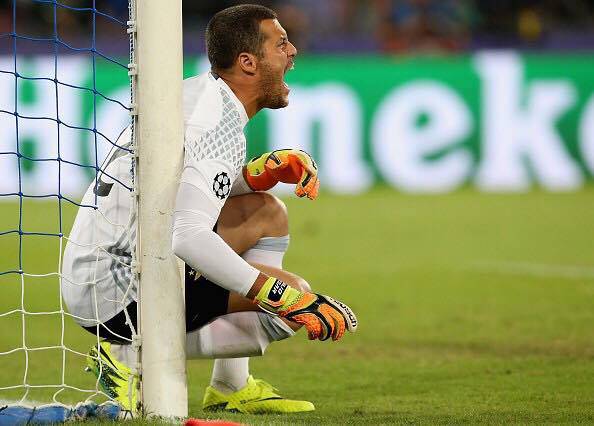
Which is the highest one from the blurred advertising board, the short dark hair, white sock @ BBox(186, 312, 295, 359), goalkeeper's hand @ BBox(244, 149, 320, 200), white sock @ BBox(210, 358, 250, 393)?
the blurred advertising board

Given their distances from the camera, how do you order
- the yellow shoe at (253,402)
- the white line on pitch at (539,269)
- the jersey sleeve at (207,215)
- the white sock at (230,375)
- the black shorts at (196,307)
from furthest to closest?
the white line on pitch at (539,269)
the white sock at (230,375)
the yellow shoe at (253,402)
the black shorts at (196,307)
the jersey sleeve at (207,215)

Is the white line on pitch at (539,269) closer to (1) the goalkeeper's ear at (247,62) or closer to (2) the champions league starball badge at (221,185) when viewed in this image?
(1) the goalkeeper's ear at (247,62)

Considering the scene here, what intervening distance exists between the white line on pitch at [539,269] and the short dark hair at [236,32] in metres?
4.43

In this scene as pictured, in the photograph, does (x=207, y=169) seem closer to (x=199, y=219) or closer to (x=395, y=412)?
(x=199, y=219)

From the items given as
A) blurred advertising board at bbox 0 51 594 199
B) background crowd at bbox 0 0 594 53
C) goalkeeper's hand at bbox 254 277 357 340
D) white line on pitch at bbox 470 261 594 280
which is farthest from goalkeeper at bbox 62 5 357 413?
background crowd at bbox 0 0 594 53

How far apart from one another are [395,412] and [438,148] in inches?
366

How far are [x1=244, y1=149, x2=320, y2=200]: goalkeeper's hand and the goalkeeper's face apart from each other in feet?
0.71

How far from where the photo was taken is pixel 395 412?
425cm

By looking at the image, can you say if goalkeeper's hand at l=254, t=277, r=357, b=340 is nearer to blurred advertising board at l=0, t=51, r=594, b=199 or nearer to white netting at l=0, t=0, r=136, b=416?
white netting at l=0, t=0, r=136, b=416

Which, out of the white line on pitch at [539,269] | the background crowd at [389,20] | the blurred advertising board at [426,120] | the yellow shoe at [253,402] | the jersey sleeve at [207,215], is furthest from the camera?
the background crowd at [389,20]

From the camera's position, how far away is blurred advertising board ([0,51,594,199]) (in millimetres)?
13242

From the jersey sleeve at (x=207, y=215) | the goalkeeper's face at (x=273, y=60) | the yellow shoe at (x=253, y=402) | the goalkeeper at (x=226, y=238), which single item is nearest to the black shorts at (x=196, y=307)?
the goalkeeper at (x=226, y=238)

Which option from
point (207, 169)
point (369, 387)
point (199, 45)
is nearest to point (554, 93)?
point (199, 45)

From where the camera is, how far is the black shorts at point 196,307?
4113 millimetres
